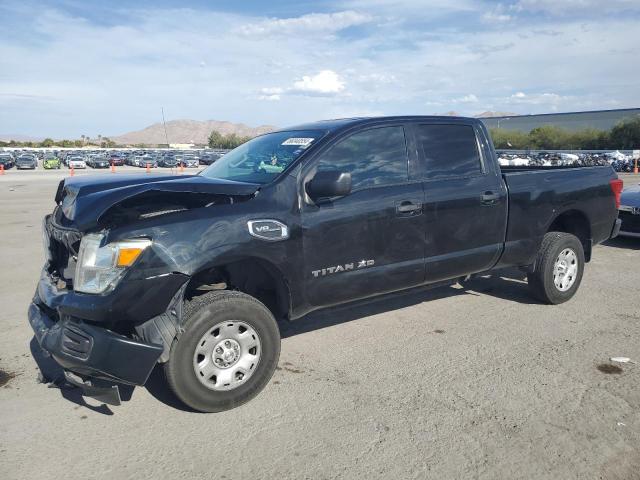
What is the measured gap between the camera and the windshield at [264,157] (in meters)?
4.05

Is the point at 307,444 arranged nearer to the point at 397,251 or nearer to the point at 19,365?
the point at 397,251

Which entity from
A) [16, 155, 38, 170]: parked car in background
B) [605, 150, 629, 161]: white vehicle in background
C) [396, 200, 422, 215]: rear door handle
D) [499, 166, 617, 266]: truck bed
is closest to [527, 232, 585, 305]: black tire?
[499, 166, 617, 266]: truck bed

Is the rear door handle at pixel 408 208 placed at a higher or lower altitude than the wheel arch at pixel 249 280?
higher

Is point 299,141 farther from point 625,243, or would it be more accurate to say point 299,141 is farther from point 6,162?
point 6,162

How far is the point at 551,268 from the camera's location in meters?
5.41

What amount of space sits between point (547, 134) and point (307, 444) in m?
88.2

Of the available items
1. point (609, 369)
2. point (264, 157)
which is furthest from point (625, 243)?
point (264, 157)

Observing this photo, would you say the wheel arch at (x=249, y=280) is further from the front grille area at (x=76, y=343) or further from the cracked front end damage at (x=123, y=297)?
the front grille area at (x=76, y=343)

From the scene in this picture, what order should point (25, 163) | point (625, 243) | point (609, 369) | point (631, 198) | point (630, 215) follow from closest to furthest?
point (609, 369)
point (630, 215)
point (631, 198)
point (625, 243)
point (25, 163)

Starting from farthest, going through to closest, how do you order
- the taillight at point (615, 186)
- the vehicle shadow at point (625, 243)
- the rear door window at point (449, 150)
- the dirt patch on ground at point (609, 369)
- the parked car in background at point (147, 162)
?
1. the parked car in background at point (147, 162)
2. the vehicle shadow at point (625, 243)
3. the taillight at point (615, 186)
4. the rear door window at point (449, 150)
5. the dirt patch on ground at point (609, 369)

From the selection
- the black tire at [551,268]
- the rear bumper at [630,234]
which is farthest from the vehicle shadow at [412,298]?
the rear bumper at [630,234]

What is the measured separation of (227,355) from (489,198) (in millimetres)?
2789

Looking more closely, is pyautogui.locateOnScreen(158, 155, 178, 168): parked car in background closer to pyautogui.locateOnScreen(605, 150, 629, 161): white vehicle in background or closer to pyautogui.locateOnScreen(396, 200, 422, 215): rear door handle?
pyautogui.locateOnScreen(605, 150, 629, 161): white vehicle in background

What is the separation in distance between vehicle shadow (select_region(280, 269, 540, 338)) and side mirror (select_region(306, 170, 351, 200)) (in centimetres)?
99
